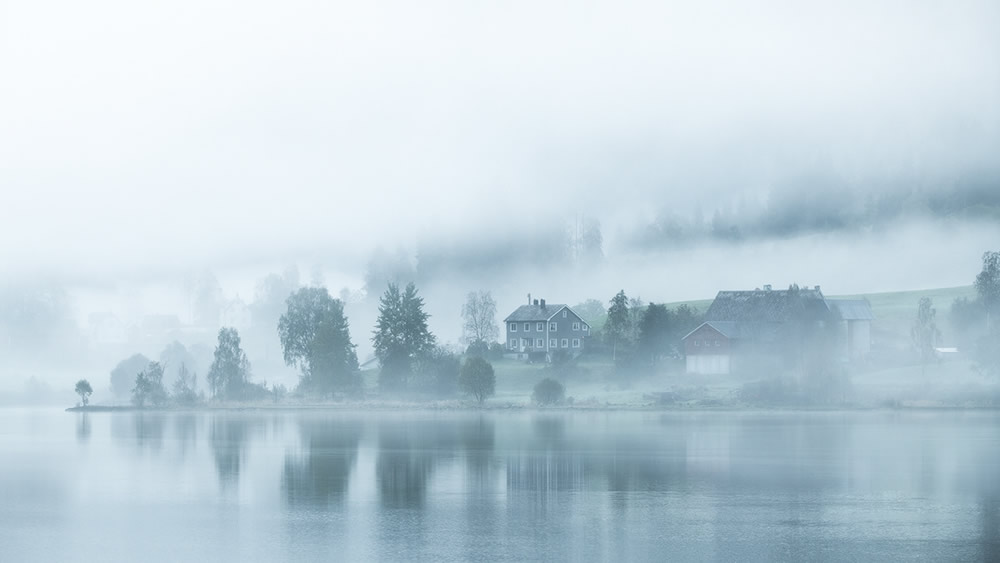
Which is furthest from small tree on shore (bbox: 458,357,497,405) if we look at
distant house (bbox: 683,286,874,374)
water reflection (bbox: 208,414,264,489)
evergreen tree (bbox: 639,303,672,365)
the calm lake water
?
the calm lake water

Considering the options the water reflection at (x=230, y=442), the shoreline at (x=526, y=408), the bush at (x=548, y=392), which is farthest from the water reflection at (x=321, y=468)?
the shoreline at (x=526, y=408)

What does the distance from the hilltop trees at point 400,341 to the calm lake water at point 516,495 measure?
171ft

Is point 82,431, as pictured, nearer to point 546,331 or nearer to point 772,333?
point 546,331

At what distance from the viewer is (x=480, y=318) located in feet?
616

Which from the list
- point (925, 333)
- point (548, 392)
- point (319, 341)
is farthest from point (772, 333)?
point (319, 341)

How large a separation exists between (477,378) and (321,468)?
6577cm

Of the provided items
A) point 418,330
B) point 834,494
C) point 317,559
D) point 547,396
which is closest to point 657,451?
point 834,494

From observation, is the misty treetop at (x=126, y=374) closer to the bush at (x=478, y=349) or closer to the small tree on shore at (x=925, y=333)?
the bush at (x=478, y=349)

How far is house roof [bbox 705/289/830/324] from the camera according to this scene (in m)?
150

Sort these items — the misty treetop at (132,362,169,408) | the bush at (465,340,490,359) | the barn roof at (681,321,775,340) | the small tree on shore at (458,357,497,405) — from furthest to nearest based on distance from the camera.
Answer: the bush at (465,340,490,359)
the misty treetop at (132,362,169,408)
the barn roof at (681,321,775,340)
the small tree on shore at (458,357,497,405)

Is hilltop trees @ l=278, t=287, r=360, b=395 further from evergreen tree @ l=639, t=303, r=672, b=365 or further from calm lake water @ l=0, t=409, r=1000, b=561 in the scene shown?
calm lake water @ l=0, t=409, r=1000, b=561

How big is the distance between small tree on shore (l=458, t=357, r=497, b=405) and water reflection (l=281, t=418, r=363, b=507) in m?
29.2

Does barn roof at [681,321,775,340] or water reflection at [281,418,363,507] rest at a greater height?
barn roof at [681,321,775,340]

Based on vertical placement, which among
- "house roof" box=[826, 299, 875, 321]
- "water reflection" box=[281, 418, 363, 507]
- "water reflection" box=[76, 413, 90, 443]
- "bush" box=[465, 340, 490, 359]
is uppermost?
"house roof" box=[826, 299, 875, 321]
